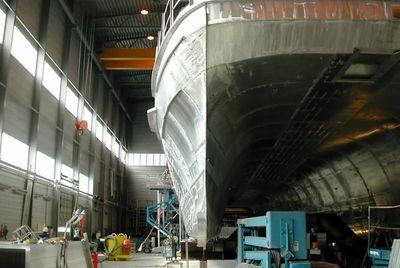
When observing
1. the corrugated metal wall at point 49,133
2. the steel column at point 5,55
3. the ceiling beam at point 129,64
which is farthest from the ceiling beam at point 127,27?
the steel column at point 5,55

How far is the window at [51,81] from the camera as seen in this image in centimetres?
1626

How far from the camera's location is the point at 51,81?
1705cm

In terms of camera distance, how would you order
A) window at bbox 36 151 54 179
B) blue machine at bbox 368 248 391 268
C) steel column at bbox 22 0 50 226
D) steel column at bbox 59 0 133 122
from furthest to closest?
steel column at bbox 59 0 133 122
window at bbox 36 151 54 179
steel column at bbox 22 0 50 226
blue machine at bbox 368 248 391 268

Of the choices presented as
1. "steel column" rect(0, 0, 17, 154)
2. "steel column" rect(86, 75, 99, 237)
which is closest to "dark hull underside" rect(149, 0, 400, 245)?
"steel column" rect(0, 0, 17, 154)

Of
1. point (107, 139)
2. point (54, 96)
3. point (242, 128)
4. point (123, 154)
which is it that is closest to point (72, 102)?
point (54, 96)

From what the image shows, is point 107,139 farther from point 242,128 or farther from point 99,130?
point 242,128

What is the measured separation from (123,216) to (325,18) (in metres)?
30.5

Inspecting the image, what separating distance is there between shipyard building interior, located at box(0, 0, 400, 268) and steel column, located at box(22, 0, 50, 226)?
0.16ft

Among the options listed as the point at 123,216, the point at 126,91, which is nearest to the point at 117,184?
the point at 123,216

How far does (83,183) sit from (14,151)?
9.16 m

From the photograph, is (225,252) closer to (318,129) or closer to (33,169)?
(33,169)

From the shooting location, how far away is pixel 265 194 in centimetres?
1335

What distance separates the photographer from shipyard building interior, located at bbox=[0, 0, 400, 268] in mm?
4219

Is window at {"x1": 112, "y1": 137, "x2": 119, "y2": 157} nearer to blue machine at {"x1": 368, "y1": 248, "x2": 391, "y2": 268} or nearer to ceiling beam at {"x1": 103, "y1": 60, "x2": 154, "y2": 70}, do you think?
ceiling beam at {"x1": 103, "y1": 60, "x2": 154, "y2": 70}
